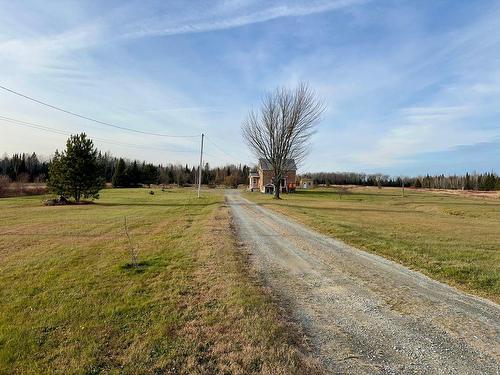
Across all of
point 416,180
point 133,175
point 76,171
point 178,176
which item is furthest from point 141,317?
point 416,180

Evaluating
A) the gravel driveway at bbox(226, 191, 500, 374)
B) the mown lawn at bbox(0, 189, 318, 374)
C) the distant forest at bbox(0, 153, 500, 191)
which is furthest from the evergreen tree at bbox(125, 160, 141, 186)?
the gravel driveway at bbox(226, 191, 500, 374)

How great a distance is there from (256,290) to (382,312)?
83.5 inches

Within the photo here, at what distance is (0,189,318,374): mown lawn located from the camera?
153 inches

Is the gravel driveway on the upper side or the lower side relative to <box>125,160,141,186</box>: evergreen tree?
lower

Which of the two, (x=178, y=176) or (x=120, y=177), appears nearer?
(x=120, y=177)

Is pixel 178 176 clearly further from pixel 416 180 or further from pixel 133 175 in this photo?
pixel 416 180

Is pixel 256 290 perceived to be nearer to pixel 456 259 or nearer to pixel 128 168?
pixel 456 259

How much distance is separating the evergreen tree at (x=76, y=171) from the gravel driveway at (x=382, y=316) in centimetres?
3331

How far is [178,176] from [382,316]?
116 m

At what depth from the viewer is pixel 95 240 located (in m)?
12.8

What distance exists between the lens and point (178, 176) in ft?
387

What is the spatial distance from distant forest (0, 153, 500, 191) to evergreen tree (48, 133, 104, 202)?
3240cm

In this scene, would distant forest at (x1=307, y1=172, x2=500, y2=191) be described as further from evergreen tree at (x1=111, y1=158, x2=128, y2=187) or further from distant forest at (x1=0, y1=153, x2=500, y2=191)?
evergreen tree at (x1=111, y1=158, x2=128, y2=187)

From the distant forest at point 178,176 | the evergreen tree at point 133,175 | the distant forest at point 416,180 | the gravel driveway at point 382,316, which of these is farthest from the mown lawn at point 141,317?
the distant forest at point 416,180
